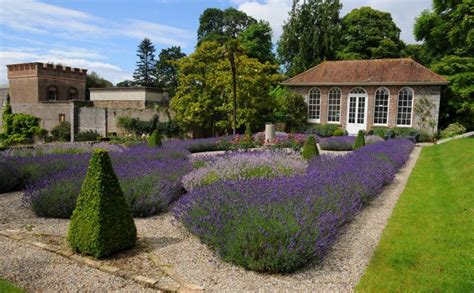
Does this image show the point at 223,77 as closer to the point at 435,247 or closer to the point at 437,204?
the point at 437,204

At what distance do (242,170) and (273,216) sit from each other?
3053mm

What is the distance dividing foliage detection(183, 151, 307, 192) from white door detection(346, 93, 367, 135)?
1681 cm

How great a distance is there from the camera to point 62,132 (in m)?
29.5

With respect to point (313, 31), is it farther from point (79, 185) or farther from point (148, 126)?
point (79, 185)

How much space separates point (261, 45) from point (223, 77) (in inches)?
567

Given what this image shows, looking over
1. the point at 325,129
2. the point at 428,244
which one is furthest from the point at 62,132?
the point at 428,244

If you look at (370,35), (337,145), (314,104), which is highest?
(370,35)

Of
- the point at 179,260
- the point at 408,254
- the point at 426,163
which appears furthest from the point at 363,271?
the point at 426,163

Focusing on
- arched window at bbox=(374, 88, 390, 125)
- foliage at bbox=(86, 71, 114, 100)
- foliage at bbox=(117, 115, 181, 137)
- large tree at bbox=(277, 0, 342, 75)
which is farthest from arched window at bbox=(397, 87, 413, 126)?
foliage at bbox=(86, 71, 114, 100)

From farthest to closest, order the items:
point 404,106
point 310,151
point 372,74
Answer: point 372,74 → point 404,106 → point 310,151

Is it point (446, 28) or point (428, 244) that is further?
point (446, 28)

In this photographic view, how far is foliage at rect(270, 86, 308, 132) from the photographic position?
2453 centimetres

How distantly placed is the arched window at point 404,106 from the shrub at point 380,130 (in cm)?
110

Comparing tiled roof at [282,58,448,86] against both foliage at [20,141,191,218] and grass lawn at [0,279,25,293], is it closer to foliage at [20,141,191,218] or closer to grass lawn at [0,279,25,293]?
foliage at [20,141,191,218]
